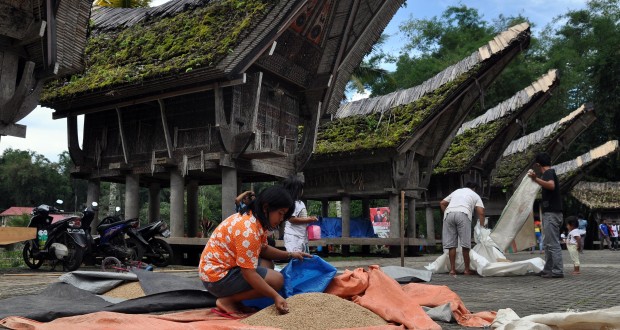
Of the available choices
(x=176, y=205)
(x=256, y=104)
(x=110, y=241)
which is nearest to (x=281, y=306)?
(x=110, y=241)

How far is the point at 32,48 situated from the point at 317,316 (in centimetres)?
842

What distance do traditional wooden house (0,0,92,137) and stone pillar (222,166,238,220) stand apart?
12.2 ft

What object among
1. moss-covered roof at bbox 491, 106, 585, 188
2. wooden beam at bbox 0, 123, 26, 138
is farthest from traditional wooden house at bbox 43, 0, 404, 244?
moss-covered roof at bbox 491, 106, 585, 188

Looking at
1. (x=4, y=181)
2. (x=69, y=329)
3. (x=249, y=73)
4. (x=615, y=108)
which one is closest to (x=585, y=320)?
(x=69, y=329)

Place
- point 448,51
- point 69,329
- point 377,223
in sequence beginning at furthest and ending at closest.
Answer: point 448,51
point 377,223
point 69,329

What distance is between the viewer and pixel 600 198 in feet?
99.5

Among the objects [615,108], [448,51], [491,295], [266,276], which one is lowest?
[491,295]

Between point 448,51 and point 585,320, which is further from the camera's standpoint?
point 448,51

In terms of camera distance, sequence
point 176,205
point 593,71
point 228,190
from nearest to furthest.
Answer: point 228,190
point 176,205
point 593,71

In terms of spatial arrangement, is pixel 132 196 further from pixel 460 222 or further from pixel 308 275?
pixel 308 275

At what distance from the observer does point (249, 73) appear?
1317cm

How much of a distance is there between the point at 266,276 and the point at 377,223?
26.3m

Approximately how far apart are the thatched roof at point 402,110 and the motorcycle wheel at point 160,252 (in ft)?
27.6

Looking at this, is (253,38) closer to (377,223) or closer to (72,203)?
(377,223)
